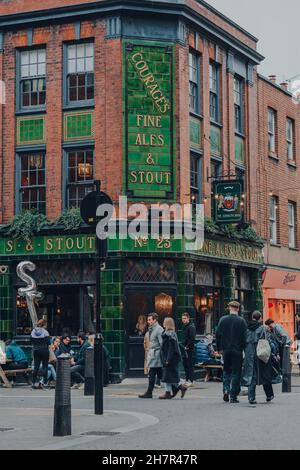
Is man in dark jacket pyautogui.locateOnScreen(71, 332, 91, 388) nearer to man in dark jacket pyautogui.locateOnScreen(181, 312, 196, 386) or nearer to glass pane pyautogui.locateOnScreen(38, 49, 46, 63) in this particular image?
man in dark jacket pyautogui.locateOnScreen(181, 312, 196, 386)

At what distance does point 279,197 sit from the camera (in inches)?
1372

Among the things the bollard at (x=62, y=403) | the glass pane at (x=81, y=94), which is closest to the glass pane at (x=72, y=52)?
the glass pane at (x=81, y=94)

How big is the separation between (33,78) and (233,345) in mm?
13679

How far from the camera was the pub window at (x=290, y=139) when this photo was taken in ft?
119

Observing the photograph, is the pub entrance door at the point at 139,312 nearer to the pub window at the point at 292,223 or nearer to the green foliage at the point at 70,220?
the green foliage at the point at 70,220

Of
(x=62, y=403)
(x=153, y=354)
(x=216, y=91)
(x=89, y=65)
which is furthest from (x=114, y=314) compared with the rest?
(x=62, y=403)

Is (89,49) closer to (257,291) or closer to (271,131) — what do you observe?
(271,131)

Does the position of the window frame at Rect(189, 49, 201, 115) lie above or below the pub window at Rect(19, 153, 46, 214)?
above

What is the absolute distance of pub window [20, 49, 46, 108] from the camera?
27969 mm

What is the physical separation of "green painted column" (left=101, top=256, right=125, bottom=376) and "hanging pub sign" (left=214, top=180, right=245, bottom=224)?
156 inches

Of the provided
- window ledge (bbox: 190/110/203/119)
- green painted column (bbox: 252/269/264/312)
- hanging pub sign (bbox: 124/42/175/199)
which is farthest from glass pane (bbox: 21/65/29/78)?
green painted column (bbox: 252/269/264/312)

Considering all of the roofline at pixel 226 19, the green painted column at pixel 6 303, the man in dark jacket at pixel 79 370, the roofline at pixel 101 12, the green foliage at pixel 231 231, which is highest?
the roofline at pixel 226 19

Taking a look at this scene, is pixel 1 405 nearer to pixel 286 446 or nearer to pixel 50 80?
pixel 286 446

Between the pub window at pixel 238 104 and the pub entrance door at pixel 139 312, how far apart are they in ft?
24.4
